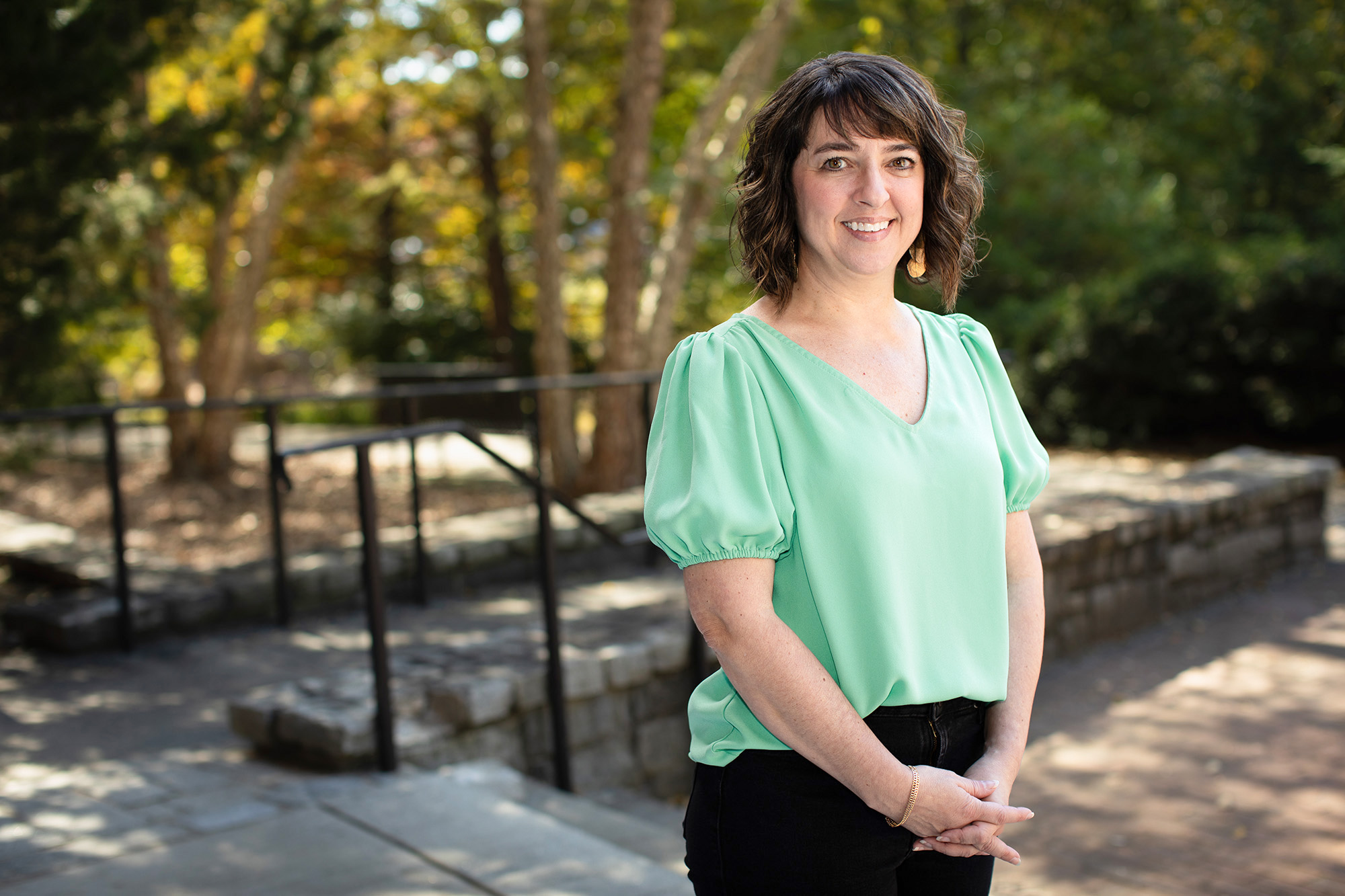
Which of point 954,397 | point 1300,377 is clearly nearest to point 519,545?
point 954,397

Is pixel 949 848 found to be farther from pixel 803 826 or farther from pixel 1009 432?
pixel 1009 432

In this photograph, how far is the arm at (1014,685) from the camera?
1438mm

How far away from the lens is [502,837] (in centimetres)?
289

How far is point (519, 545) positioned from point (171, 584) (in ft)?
5.95

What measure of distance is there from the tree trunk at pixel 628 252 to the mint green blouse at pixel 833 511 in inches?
277

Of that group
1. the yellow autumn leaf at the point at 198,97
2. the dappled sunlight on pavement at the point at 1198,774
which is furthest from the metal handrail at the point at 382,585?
the yellow autumn leaf at the point at 198,97

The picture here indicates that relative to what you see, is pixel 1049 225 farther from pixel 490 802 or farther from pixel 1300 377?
pixel 490 802

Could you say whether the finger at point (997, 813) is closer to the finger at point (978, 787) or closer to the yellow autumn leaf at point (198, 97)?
the finger at point (978, 787)

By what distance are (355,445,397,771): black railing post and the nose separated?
232 centimetres

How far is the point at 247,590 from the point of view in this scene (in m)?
5.51

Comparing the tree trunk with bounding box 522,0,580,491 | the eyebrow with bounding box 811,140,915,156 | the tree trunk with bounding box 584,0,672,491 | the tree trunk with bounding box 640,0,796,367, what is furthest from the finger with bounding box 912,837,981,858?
the tree trunk with bounding box 522,0,580,491

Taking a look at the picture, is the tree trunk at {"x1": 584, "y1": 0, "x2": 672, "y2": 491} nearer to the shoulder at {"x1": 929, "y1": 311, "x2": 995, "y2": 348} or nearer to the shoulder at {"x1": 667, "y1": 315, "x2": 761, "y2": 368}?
the shoulder at {"x1": 929, "y1": 311, "x2": 995, "y2": 348}

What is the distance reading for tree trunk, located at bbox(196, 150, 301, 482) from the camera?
9664 millimetres

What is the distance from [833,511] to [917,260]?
1.70ft
